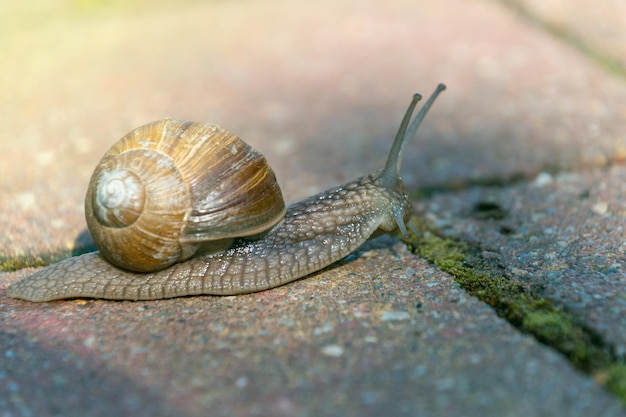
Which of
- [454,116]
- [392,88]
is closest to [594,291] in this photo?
[454,116]

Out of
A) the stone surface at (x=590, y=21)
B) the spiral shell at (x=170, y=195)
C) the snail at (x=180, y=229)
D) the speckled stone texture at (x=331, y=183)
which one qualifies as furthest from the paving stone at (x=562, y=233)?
the stone surface at (x=590, y=21)

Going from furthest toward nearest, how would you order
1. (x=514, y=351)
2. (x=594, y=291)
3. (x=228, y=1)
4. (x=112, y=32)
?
(x=228, y=1) < (x=112, y=32) < (x=594, y=291) < (x=514, y=351)

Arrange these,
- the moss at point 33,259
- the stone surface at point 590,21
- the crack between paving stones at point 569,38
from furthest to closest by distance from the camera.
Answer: the stone surface at point 590,21 < the crack between paving stones at point 569,38 < the moss at point 33,259

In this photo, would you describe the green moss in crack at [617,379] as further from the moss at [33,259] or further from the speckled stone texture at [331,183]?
the moss at [33,259]

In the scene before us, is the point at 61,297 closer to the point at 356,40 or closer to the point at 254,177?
the point at 254,177

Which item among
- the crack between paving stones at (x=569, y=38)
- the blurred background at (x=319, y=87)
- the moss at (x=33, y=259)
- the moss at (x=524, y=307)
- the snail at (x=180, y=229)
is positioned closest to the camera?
the moss at (x=524, y=307)

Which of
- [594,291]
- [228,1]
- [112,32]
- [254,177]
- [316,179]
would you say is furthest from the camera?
[228,1]

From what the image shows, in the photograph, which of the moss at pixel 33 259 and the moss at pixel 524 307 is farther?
the moss at pixel 33 259

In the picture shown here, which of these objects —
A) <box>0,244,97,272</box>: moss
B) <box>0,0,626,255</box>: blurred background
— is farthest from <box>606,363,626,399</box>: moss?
<box>0,244,97,272</box>: moss

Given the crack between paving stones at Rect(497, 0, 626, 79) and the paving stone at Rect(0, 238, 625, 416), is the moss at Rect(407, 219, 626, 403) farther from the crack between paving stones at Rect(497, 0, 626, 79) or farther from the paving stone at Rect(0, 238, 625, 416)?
the crack between paving stones at Rect(497, 0, 626, 79)
